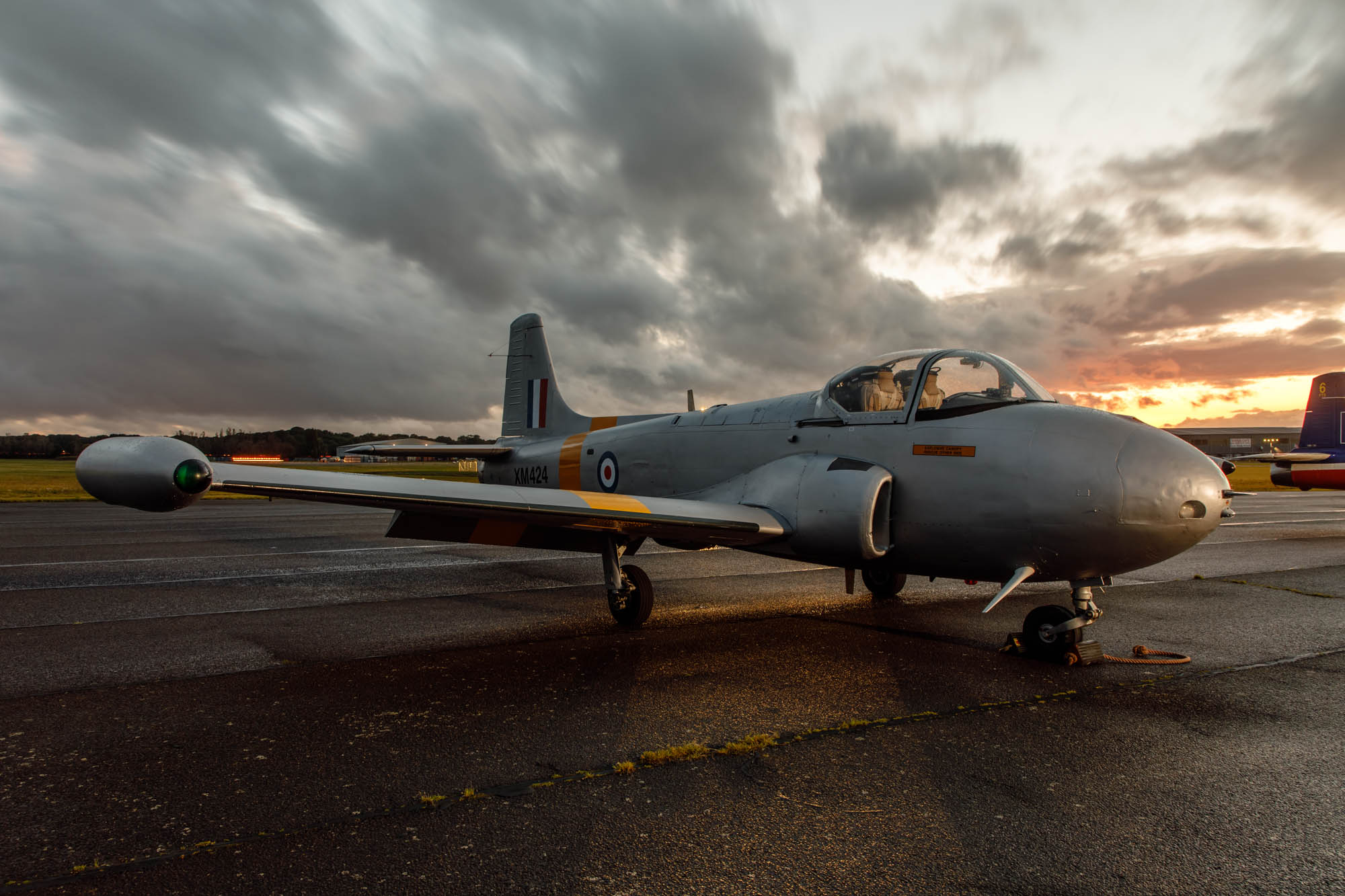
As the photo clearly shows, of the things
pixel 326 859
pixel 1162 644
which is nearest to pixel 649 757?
pixel 326 859

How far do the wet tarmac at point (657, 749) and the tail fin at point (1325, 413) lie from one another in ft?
69.4

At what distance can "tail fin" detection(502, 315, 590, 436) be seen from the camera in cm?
1292

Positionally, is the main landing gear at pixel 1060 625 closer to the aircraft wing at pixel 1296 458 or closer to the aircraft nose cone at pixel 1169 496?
the aircraft nose cone at pixel 1169 496

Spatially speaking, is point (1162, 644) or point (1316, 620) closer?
point (1162, 644)

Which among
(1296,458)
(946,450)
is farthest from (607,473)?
(1296,458)

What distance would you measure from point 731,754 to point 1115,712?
2690 millimetres

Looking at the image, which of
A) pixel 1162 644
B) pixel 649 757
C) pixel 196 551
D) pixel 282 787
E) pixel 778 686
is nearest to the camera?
pixel 282 787

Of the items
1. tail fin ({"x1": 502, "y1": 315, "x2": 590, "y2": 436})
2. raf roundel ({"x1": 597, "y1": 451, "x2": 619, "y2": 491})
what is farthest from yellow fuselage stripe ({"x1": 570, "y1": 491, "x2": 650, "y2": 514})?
tail fin ({"x1": 502, "y1": 315, "x2": 590, "y2": 436})

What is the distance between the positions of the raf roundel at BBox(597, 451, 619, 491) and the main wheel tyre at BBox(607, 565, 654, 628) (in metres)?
2.07

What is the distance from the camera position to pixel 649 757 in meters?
3.66

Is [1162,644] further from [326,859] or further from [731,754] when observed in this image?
[326,859]

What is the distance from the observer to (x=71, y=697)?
15.5 ft

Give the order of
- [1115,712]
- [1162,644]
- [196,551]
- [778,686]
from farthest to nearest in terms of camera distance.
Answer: [196,551] < [1162,644] < [778,686] < [1115,712]

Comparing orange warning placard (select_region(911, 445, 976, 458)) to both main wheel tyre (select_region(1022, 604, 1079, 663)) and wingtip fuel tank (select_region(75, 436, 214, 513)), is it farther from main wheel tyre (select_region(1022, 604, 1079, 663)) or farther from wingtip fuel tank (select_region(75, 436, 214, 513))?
wingtip fuel tank (select_region(75, 436, 214, 513))
